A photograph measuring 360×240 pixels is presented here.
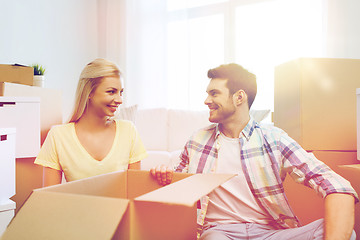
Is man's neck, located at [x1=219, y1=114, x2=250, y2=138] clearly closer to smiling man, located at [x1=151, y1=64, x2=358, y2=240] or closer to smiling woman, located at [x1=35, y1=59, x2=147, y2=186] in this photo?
smiling man, located at [x1=151, y1=64, x2=358, y2=240]

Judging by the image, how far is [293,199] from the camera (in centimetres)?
149

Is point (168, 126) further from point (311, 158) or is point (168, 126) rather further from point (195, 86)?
point (311, 158)

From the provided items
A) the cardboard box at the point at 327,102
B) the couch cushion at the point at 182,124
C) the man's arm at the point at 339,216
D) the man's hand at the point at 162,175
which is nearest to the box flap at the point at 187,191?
the man's hand at the point at 162,175

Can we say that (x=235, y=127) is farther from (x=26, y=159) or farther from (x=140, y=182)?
(x=26, y=159)

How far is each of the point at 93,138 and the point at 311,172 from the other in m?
0.80

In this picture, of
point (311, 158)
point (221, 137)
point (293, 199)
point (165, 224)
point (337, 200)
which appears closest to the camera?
point (165, 224)

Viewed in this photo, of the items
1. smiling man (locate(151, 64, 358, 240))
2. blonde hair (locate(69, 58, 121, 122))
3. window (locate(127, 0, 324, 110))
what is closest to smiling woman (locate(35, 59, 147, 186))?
blonde hair (locate(69, 58, 121, 122))

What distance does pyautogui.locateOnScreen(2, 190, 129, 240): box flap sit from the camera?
1.18 feet

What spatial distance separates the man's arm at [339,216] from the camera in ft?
2.67

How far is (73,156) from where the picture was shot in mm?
1169

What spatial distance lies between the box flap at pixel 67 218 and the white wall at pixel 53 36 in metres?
2.56

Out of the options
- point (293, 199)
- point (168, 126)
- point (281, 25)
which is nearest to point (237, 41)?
point (281, 25)

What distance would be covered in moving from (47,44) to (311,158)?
9.19 ft

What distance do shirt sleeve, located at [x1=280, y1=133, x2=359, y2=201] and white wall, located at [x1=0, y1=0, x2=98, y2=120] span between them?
7.95 ft
